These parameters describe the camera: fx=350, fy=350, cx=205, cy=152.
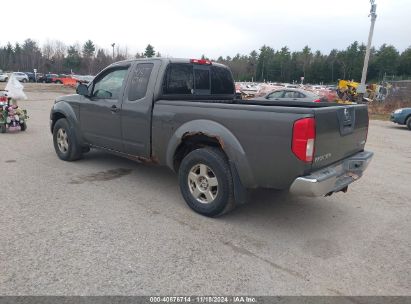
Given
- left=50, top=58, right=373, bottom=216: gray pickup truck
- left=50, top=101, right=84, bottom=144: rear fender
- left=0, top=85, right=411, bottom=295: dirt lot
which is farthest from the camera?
left=50, top=101, right=84, bottom=144: rear fender

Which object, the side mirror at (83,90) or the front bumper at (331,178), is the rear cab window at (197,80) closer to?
the side mirror at (83,90)

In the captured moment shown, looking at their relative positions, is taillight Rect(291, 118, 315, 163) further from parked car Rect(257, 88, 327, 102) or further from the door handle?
parked car Rect(257, 88, 327, 102)

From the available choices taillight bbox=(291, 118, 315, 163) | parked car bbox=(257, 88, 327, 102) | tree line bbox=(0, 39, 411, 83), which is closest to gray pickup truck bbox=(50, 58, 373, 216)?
taillight bbox=(291, 118, 315, 163)

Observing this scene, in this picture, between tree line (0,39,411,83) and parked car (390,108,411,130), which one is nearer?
parked car (390,108,411,130)

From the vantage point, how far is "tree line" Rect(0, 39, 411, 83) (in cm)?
9212

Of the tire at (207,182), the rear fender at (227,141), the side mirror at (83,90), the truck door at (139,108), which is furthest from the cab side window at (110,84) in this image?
the tire at (207,182)

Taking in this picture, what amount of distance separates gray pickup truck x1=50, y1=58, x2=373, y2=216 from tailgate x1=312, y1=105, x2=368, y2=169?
1 centimetres

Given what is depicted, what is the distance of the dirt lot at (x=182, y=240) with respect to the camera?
2.94 meters

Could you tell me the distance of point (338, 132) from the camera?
3.86 m

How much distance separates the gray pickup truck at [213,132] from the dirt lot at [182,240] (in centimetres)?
51

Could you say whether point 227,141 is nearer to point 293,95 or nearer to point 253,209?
point 253,209

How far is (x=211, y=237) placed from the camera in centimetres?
378

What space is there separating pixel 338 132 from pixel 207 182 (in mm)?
1601

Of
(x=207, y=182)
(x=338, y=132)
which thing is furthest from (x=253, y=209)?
(x=338, y=132)
